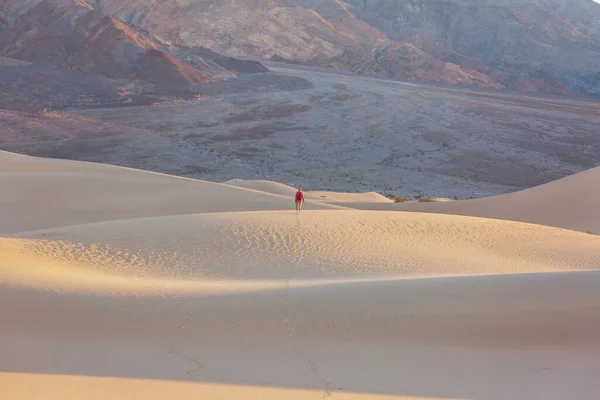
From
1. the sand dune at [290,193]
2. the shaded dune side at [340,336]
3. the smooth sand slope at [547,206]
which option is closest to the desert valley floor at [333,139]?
the sand dune at [290,193]

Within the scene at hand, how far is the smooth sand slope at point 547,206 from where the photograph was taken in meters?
21.6

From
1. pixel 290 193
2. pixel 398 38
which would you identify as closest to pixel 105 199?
pixel 290 193

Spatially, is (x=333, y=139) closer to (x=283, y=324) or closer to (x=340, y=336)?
(x=283, y=324)

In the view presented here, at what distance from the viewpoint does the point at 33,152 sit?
48.7 meters

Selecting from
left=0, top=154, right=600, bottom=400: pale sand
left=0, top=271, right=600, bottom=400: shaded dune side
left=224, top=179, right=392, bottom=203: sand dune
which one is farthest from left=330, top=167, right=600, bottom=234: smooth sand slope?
left=0, top=271, right=600, bottom=400: shaded dune side

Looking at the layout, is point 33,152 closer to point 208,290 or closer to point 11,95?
point 11,95

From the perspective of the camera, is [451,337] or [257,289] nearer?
[451,337]

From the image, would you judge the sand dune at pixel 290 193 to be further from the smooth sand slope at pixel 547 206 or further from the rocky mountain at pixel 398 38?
the rocky mountain at pixel 398 38

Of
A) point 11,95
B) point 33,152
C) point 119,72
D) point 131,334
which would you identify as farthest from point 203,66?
point 131,334

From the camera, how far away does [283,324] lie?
6.64 m

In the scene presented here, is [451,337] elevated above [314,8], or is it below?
below

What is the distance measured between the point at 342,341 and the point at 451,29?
14100 cm

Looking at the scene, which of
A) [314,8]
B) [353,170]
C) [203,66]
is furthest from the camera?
[314,8]

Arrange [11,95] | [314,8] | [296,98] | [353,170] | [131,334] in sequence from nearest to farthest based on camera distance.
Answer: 1. [131,334]
2. [353,170]
3. [11,95]
4. [296,98]
5. [314,8]
